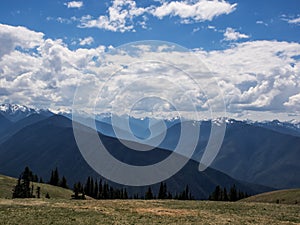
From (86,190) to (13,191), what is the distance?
74.6 metres

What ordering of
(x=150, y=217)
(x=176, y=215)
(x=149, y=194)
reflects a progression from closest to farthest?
(x=150, y=217) → (x=176, y=215) → (x=149, y=194)

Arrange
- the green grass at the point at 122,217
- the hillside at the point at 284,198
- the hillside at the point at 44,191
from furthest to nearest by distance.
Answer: the hillside at the point at 44,191 < the hillside at the point at 284,198 < the green grass at the point at 122,217

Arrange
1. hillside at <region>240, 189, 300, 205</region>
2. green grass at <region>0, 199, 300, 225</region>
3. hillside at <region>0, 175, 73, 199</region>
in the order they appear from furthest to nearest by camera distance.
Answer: hillside at <region>0, 175, 73, 199</region> < hillside at <region>240, 189, 300, 205</region> < green grass at <region>0, 199, 300, 225</region>

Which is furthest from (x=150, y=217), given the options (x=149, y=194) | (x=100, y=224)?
(x=149, y=194)

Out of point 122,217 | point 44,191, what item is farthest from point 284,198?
point 122,217

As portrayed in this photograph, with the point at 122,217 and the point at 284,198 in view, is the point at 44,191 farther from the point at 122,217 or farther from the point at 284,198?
the point at 122,217

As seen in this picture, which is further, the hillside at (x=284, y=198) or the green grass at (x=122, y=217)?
the hillside at (x=284, y=198)

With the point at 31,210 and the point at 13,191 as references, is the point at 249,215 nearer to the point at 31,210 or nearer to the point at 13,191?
the point at 31,210

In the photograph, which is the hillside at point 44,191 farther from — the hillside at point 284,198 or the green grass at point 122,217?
the hillside at point 284,198

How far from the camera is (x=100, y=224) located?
1658 inches

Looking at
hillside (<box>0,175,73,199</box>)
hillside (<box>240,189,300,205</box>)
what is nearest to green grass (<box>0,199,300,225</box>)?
hillside (<box>240,189,300,205</box>)

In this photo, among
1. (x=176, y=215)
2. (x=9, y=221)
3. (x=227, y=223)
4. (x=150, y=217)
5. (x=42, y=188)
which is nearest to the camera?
(x=9, y=221)

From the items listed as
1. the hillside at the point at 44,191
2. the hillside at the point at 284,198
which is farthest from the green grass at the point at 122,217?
the hillside at the point at 44,191

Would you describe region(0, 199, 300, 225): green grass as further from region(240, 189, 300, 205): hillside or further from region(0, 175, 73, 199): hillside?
region(0, 175, 73, 199): hillside
